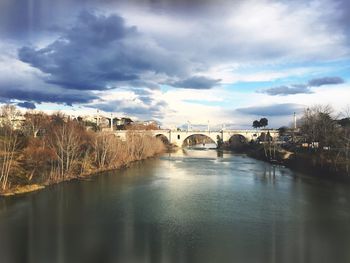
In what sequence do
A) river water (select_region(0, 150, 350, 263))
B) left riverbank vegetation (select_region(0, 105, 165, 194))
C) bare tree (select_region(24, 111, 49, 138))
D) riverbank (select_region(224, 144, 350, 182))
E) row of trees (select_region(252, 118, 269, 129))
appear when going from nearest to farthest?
river water (select_region(0, 150, 350, 263)) < left riverbank vegetation (select_region(0, 105, 165, 194)) < riverbank (select_region(224, 144, 350, 182)) < bare tree (select_region(24, 111, 49, 138)) < row of trees (select_region(252, 118, 269, 129))

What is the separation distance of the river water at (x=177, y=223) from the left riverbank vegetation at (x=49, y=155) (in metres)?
1.91

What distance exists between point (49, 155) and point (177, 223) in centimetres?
1578

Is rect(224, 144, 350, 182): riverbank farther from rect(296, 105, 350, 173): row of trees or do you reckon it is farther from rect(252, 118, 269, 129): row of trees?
rect(252, 118, 269, 129): row of trees

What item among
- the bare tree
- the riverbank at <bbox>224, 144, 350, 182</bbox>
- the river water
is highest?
the bare tree

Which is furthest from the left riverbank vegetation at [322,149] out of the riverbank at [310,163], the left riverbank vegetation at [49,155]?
the left riverbank vegetation at [49,155]

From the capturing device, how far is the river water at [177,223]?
10836 mm

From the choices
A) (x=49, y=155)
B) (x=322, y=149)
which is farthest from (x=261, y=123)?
(x=49, y=155)

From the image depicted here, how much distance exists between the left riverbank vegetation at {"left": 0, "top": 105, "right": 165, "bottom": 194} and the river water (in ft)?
6.28

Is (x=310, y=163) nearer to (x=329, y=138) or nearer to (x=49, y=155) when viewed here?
(x=329, y=138)

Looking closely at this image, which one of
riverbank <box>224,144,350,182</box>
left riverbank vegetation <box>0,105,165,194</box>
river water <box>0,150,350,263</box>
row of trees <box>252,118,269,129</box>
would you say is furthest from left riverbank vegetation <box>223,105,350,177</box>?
row of trees <box>252,118,269,129</box>

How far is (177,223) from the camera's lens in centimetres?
1390

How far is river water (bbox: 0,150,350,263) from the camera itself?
10.8 meters

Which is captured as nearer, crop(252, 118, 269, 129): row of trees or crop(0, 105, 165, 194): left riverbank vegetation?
crop(0, 105, 165, 194): left riverbank vegetation

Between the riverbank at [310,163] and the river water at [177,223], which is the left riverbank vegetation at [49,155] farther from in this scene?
the riverbank at [310,163]
